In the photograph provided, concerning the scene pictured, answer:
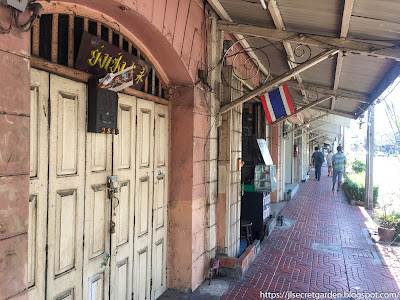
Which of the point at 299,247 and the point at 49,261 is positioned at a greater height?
the point at 49,261

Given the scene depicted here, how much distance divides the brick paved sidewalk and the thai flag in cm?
259

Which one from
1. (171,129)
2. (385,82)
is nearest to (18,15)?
(171,129)

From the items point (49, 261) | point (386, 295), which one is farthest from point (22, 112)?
point (386, 295)

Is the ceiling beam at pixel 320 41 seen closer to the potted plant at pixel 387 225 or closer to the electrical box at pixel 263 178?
the electrical box at pixel 263 178

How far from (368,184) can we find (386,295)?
634cm

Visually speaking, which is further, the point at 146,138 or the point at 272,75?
the point at 272,75

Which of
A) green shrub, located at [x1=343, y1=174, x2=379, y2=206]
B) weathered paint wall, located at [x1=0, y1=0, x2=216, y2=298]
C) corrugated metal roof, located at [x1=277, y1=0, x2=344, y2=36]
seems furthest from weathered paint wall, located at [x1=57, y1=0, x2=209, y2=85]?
green shrub, located at [x1=343, y1=174, x2=379, y2=206]

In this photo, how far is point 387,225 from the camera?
6.84 m

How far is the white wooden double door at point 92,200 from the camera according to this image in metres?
2.29

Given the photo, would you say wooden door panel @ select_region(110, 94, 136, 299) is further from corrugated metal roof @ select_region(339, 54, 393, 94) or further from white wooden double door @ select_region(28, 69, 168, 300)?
corrugated metal roof @ select_region(339, 54, 393, 94)

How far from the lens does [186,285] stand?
4016 millimetres

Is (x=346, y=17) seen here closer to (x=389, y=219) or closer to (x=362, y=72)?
(x=362, y=72)

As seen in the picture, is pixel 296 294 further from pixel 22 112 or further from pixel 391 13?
pixel 22 112

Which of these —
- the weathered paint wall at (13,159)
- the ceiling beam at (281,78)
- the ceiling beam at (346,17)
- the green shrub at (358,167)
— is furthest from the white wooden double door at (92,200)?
the green shrub at (358,167)
